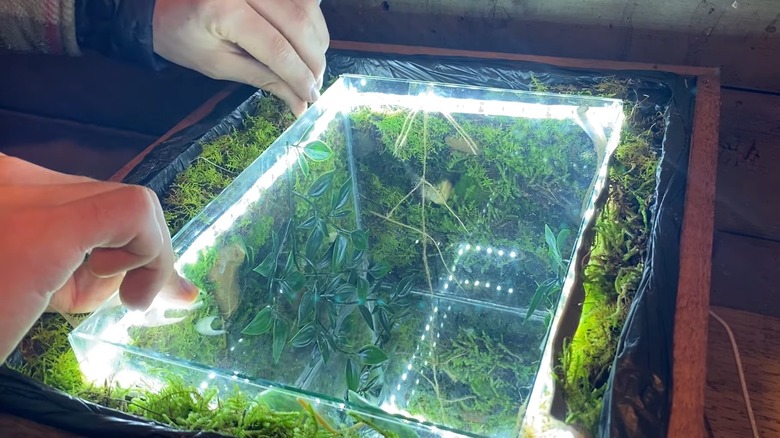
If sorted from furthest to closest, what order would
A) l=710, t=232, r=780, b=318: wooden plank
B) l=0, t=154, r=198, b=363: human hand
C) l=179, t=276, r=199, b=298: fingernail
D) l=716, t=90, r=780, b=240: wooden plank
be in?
l=710, t=232, r=780, b=318: wooden plank < l=716, t=90, r=780, b=240: wooden plank < l=179, t=276, r=199, b=298: fingernail < l=0, t=154, r=198, b=363: human hand

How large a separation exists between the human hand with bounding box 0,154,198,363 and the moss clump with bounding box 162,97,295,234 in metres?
0.32

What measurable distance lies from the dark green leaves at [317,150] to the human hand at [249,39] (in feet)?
0.29

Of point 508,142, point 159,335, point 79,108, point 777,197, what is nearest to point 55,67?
point 79,108

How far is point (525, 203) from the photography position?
108 centimetres

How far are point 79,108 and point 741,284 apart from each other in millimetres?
1594

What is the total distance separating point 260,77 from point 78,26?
0.28m

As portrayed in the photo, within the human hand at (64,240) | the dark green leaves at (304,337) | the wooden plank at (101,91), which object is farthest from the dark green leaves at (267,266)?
the wooden plank at (101,91)

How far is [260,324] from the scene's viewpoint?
0.90 meters

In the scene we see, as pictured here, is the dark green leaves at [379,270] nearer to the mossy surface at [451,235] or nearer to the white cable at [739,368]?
the mossy surface at [451,235]

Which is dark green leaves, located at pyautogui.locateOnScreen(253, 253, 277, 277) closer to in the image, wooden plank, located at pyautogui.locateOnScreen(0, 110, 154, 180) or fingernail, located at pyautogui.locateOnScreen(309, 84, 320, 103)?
fingernail, located at pyautogui.locateOnScreen(309, 84, 320, 103)

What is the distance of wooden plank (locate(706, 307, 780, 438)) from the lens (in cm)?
124

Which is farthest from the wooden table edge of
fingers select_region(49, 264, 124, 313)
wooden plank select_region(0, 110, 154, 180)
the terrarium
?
wooden plank select_region(0, 110, 154, 180)

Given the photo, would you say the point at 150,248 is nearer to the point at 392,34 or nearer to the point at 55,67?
the point at 392,34

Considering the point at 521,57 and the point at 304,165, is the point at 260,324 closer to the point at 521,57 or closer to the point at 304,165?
the point at 304,165
